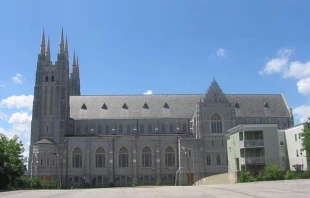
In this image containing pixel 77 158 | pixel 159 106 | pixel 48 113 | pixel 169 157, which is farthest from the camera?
pixel 159 106

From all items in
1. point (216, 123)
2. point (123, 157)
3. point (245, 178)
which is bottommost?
point (245, 178)

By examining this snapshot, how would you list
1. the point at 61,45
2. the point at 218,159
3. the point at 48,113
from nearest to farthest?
the point at 218,159, the point at 48,113, the point at 61,45

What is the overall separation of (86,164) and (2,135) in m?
36.6

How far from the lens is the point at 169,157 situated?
95812 mm

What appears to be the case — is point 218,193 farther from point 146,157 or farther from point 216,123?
point 146,157

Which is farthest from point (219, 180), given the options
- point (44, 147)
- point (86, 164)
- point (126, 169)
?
point (44, 147)

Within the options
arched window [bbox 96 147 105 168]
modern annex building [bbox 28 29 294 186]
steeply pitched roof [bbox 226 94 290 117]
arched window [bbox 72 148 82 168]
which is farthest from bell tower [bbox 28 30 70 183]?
steeply pitched roof [bbox 226 94 290 117]

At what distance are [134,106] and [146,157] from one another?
1614cm

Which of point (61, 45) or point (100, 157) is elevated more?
point (61, 45)

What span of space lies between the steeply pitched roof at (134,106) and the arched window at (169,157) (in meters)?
10.8

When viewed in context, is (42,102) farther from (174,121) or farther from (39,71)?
(174,121)

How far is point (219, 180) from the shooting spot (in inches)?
2844

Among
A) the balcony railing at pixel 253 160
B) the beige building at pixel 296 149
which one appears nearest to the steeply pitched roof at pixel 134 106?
the beige building at pixel 296 149

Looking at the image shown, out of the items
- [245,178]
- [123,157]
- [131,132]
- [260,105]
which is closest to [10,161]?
[245,178]
